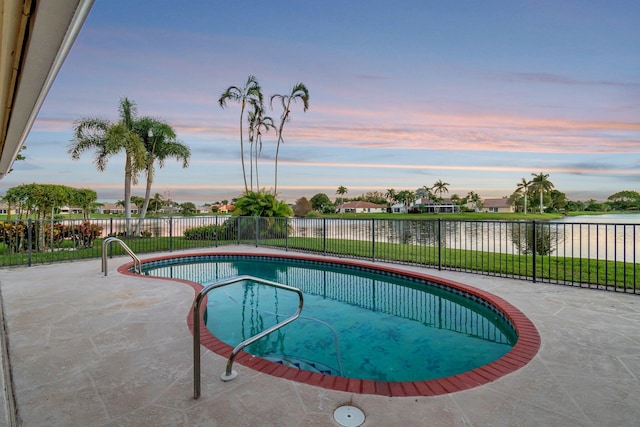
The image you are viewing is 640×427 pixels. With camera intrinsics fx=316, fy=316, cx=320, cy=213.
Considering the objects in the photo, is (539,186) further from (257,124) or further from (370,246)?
(370,246)

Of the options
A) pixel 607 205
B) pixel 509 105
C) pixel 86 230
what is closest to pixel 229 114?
pixel 86 230

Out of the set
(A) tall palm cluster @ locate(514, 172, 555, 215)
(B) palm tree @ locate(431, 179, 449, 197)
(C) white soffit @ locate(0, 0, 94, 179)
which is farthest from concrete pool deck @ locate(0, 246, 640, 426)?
(B) palm tree @ locate(431, 179, 449, 197)

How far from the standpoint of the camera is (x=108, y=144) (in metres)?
14.7

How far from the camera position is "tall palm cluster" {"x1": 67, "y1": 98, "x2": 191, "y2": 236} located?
49.1ft

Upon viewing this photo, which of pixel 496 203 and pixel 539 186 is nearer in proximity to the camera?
pixel 539 186

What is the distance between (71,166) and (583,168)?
30.5 metres

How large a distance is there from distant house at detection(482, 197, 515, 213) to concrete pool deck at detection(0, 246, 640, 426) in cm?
8804

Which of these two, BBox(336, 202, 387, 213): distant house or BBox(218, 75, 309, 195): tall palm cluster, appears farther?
BBox(336, 202, 387, 213): distant house

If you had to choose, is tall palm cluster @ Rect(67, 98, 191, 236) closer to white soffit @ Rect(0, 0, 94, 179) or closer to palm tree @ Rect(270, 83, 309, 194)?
palm tree @ Rect(270, 83, 309, 194)

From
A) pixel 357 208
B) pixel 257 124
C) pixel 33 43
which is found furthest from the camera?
pixel 357 208

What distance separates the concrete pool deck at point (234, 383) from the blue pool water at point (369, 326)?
2.33ft

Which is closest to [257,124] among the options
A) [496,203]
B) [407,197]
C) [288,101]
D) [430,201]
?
[288,101]

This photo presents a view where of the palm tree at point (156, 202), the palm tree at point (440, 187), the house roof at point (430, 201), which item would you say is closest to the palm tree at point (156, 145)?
the palm tree at point (156, 202)

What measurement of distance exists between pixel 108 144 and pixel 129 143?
86cm
